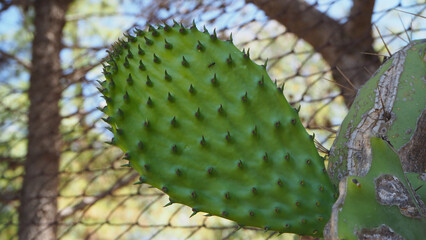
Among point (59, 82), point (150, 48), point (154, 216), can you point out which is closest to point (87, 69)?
point (59, 82)

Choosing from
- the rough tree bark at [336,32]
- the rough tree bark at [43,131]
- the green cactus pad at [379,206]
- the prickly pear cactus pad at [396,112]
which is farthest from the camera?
the rough tree bark at [43,131]

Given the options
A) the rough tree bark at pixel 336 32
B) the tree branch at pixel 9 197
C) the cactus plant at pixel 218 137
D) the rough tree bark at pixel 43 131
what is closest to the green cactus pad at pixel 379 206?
the cactus plant at pixel 218 137

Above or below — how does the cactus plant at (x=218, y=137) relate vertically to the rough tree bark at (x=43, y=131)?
below

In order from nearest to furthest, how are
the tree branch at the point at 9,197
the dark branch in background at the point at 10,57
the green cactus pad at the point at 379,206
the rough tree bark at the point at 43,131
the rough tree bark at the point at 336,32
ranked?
the green cactus pad at the point at 379,206
the rough tree bark at the point at 336,32
the rough tree bark at the point at 43,131
the tree branch at the point at 9,197
the dark branch in background at the point at 10,57

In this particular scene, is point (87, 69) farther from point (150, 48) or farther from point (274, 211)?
point (274, 211)

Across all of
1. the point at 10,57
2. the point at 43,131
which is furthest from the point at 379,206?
→ the point at 10,57

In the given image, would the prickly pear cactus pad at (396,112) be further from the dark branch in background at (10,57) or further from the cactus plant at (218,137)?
the dark branch in background at (10,57)

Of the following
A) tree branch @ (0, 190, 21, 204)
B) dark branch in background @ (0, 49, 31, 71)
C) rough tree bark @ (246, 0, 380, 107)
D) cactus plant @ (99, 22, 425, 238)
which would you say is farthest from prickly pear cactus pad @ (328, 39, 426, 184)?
dark branch in background @ (0, 49, 31, 71)

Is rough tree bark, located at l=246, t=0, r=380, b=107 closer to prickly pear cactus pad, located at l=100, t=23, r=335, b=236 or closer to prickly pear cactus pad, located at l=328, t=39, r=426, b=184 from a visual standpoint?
prickly pear cactus pad, located at l=328, t=39, r=426, b=184
